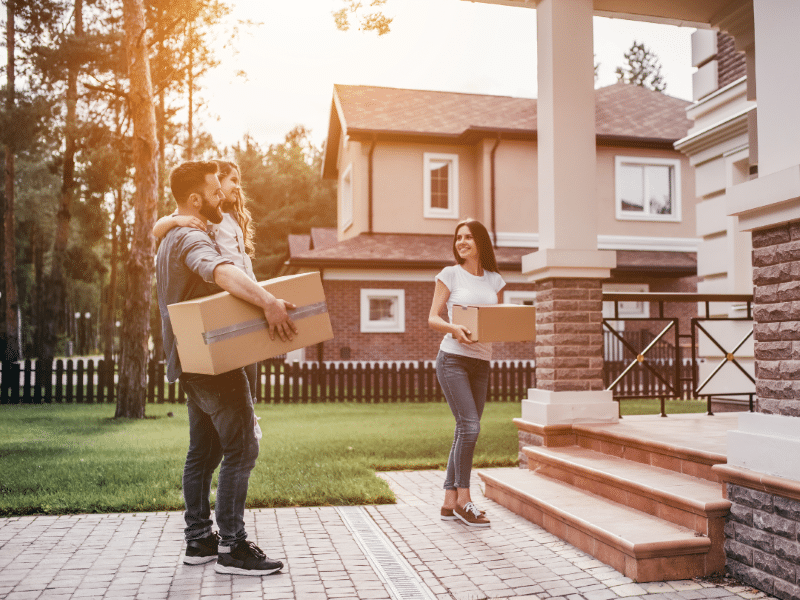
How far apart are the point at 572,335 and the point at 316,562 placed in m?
3.29

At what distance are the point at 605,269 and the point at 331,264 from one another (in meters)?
13.1

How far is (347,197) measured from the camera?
75.5 feet

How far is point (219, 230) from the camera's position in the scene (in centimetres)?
424

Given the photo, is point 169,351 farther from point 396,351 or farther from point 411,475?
point 396,351

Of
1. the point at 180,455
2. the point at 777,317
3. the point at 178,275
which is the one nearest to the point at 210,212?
the point at 178,275

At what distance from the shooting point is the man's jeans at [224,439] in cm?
391

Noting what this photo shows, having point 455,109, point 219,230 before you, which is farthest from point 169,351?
point 455,109

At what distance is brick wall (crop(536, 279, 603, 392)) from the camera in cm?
645

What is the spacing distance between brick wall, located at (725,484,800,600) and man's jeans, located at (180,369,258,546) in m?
2.69

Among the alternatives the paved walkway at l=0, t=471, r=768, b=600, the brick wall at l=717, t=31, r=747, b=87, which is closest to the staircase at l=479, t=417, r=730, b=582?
the paved walkway at l=0, t=471, r=768, b=600

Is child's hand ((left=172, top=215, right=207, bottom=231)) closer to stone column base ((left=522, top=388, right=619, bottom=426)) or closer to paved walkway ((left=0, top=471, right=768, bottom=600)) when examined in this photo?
paved walkway ((left=0, top=471, right=768, bottom=600))

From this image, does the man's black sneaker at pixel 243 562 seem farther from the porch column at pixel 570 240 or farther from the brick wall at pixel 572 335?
the brick wall at pixel 572 335

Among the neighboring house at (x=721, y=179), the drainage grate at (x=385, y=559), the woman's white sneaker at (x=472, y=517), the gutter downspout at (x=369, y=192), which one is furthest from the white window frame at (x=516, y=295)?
the woman's white sneaker at (x=472, y=517)

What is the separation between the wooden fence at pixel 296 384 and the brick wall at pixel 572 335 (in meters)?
9.66
